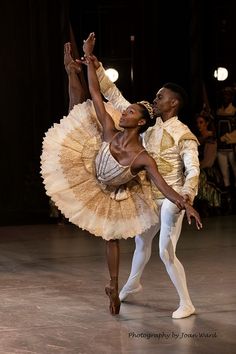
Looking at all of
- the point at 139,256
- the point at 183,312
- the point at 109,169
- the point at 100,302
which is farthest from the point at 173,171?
the point at 100,302

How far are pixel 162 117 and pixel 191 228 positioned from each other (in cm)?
459

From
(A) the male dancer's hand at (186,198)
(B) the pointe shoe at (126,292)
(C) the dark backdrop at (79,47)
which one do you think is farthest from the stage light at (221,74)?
(A) the male dancer's hand at (186,198)

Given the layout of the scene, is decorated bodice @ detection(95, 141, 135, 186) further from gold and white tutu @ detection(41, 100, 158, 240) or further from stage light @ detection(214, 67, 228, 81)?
stage light @ detection(214, 67, 228, 81)

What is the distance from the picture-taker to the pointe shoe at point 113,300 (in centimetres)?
577

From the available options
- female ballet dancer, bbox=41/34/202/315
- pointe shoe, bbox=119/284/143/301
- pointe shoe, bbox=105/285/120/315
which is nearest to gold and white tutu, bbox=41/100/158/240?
female ballet dancer, bbox=41/34/202/315

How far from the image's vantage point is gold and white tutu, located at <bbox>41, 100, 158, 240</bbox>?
573cm

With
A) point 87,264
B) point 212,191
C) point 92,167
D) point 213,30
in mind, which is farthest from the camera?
point 213,30

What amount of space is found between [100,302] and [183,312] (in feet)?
2.48

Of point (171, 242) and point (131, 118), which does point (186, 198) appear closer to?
point (171, 242)

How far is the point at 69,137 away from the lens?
580 centimetres

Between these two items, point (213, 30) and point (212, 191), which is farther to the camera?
point (213, 30)

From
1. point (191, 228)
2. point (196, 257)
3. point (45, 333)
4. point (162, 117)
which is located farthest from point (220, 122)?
point (45, 333)

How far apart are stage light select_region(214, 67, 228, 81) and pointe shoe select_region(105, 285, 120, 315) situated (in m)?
7.19

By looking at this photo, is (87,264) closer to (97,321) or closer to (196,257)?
(196,257)
